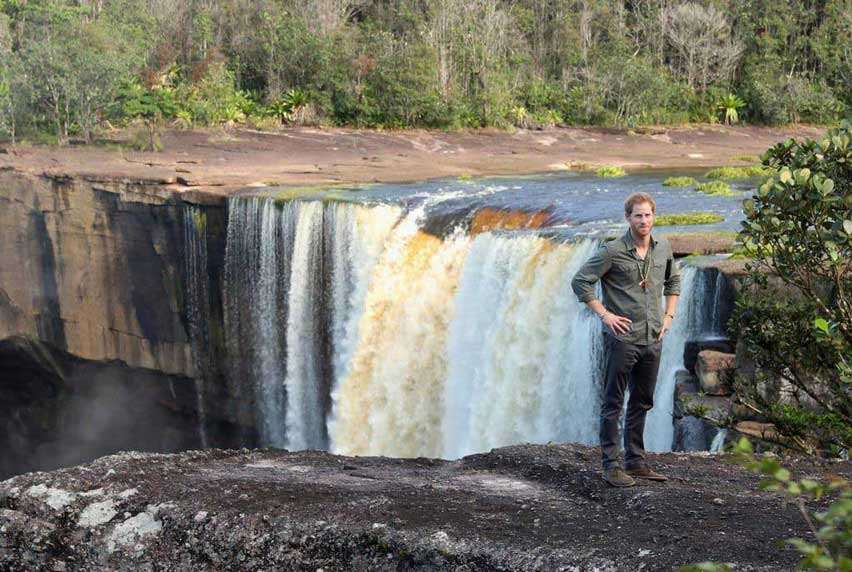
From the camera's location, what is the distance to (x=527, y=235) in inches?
639

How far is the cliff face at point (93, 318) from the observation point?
21.7 metres

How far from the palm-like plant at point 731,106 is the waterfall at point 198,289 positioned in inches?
767

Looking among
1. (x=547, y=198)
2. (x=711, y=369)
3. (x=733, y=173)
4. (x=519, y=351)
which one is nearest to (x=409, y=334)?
(x=519, y=351)

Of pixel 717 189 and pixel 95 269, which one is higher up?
pixel 717 189

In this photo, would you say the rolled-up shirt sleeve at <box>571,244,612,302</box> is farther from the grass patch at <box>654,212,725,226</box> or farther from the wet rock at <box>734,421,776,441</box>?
the grass patch at <box>654,212,725,226</box>

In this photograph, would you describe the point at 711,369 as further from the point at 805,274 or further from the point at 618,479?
the point at 805,274

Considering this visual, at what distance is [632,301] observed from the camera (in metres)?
7.61

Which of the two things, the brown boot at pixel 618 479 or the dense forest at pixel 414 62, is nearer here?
the brown boot at pixel 618 479

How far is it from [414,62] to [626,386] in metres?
25.7

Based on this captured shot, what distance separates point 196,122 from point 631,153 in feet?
35.7

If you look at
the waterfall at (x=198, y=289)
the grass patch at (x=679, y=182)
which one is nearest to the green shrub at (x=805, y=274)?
the waterfall at (x=198, y=289)

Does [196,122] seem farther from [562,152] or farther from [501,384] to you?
[501,384]

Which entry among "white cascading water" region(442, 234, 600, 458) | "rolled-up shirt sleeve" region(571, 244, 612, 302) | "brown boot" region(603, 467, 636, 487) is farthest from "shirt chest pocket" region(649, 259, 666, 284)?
"white cascading water" region(442, 234, 600, 458)

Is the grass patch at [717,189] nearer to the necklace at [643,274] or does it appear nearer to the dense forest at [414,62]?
the dense forest at [414,62]
